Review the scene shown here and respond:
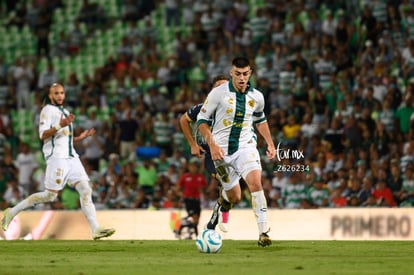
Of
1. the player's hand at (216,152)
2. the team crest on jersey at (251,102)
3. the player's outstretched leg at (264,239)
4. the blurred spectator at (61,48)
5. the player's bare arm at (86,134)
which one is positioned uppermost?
the blurred spectator at (61,48)

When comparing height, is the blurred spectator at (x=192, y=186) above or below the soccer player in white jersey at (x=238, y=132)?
below

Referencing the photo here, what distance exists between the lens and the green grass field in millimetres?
11430

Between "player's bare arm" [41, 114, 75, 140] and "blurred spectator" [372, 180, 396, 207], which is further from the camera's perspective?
"blurred spectator" [372, 180, 396, 207]

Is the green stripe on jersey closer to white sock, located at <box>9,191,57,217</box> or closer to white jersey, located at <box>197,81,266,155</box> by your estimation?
white jersey, located at <box>197,81,266,155</box>

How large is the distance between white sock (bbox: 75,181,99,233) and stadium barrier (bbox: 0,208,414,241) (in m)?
3.82

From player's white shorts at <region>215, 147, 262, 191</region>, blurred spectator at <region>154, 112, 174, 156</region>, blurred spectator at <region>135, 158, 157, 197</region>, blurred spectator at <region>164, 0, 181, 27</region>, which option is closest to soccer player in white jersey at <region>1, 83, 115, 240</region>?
player's white shorts at <region>215, 147, 262, 191</region>

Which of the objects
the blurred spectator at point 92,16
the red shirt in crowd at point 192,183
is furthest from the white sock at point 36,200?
the blurred spectator at point 92,16

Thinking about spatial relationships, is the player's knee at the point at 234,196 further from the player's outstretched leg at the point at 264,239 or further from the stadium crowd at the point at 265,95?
the stadium crowd at the point at 265,95

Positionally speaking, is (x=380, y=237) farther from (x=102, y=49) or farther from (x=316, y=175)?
(x=102, y=49)

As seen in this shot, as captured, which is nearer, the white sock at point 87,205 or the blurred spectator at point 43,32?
the white sock at point 87,205

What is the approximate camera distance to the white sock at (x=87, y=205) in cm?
1759

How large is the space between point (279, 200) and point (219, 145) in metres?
7.22

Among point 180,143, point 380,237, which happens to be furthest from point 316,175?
point 180,143

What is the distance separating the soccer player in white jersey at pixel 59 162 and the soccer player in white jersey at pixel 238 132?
3.18m
